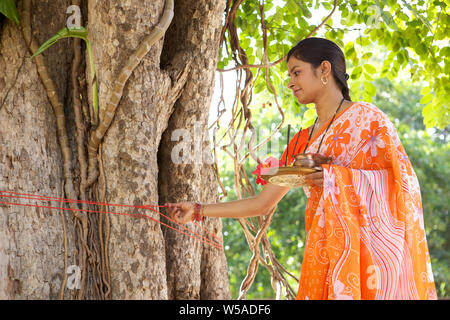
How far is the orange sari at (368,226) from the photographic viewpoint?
71.1 inches

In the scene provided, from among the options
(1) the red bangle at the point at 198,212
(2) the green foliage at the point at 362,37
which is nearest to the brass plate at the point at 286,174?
(1) the red bangle at the point at 198,212

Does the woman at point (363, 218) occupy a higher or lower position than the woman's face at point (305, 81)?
lower

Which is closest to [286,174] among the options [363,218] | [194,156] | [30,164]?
[363,218]

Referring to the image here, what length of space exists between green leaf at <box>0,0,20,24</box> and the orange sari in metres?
1.28

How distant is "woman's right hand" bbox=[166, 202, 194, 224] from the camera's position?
2.15 m

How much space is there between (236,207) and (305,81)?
0.53 metres

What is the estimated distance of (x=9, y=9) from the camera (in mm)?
2098

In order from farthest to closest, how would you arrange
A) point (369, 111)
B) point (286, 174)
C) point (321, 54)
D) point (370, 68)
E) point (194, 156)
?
point (370, 68)
point (194, 156)
point (321, 54)
point (369, 111)
point (286, 174)

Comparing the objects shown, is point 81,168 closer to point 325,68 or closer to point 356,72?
point 325,68

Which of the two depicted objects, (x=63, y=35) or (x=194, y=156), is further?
(x=194, y=156)

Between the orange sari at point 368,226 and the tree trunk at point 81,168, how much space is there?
57 cm

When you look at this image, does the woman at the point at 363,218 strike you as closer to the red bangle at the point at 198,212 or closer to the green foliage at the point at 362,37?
the red bangle at the point at 198,212

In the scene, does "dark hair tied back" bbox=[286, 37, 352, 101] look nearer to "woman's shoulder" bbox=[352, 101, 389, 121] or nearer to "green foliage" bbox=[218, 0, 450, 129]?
"woman's shoulder" bbox=[352, 101, 389, 121]

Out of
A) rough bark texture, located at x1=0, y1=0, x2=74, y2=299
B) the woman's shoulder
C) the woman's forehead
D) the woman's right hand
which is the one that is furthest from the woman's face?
rough bark texture, located at x1=0, y1=0, x2=74, y2=299
